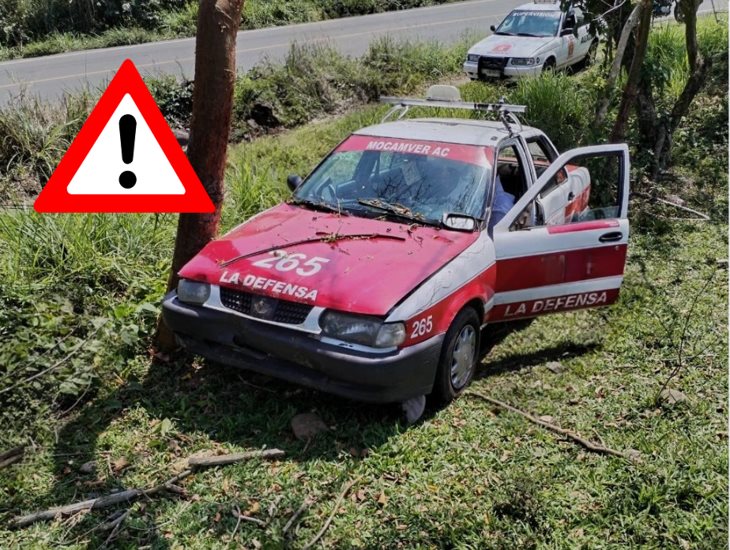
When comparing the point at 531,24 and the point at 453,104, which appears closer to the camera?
the point at 453,104

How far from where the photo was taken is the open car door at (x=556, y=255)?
15.4 feet

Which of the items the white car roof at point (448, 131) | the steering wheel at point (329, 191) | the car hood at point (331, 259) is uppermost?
the white car roof at point (448, 131)

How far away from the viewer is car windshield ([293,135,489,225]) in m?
4.71

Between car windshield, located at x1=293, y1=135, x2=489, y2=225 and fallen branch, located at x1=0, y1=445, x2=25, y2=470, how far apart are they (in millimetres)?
2469

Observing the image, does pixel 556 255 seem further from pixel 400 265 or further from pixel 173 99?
pixel 173 99

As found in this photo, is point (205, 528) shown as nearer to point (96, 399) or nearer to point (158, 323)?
point (96, 399)

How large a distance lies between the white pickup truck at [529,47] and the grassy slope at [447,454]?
8659mm

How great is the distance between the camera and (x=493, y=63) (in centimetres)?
1307

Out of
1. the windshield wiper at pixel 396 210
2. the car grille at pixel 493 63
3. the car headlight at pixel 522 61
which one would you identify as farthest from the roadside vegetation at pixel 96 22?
the windshield wiper at pixel 396 210

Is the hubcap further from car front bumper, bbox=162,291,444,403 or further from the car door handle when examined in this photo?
the car door handle

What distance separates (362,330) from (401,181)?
1.57 metres

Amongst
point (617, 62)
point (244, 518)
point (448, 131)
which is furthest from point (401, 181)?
point (617, 62)

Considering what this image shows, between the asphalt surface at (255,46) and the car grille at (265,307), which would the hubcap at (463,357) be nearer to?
the car grille at (265,307)

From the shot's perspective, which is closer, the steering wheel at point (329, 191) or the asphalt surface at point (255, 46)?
the steering wheel at point (329, 191)
